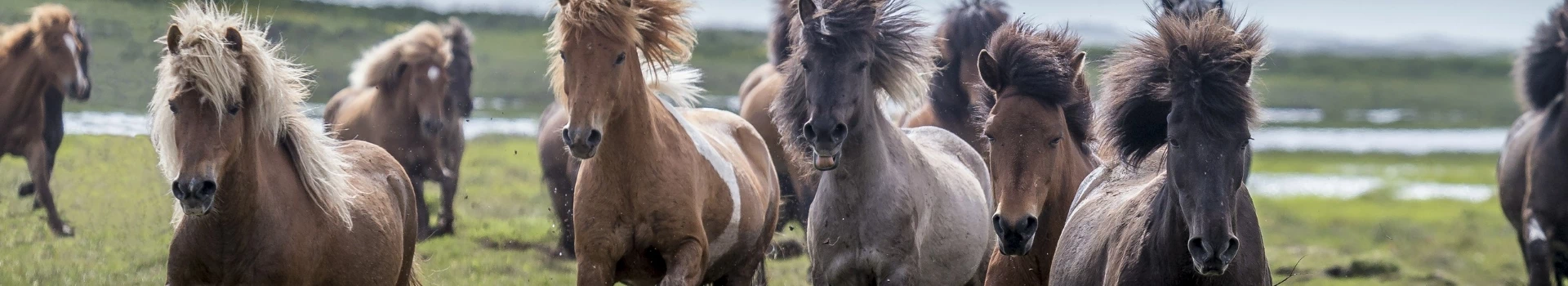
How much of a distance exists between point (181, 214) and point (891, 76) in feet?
10.0

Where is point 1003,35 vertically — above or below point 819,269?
above

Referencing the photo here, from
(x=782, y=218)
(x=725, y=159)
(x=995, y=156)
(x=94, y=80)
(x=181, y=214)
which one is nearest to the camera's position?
(x=181, y=214)

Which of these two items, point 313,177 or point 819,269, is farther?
point 819,269

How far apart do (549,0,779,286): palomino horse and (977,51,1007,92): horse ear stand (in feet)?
4.20

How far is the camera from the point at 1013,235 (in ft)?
16.7

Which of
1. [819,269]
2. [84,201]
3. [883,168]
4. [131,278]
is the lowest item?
[84,201]

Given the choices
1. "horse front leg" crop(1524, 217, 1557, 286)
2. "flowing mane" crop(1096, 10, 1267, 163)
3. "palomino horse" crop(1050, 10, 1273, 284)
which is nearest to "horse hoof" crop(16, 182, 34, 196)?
"palomino horse" crop(1050, 10, 1273, 284)

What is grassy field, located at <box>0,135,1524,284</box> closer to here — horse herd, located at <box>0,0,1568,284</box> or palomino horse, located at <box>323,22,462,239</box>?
palomino horse, located at <box>323,22,462,239</box>

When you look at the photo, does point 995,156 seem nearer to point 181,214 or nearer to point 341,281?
point 341,281

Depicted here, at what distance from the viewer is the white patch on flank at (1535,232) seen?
9.41 metres

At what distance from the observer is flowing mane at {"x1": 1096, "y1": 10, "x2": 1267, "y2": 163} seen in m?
4.11

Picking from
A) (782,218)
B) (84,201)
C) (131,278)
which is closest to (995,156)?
(782,218)

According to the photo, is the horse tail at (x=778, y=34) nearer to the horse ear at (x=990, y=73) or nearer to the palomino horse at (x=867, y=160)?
the palomino horse at (x=867, y=160)

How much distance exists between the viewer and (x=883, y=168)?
588 centimetres
